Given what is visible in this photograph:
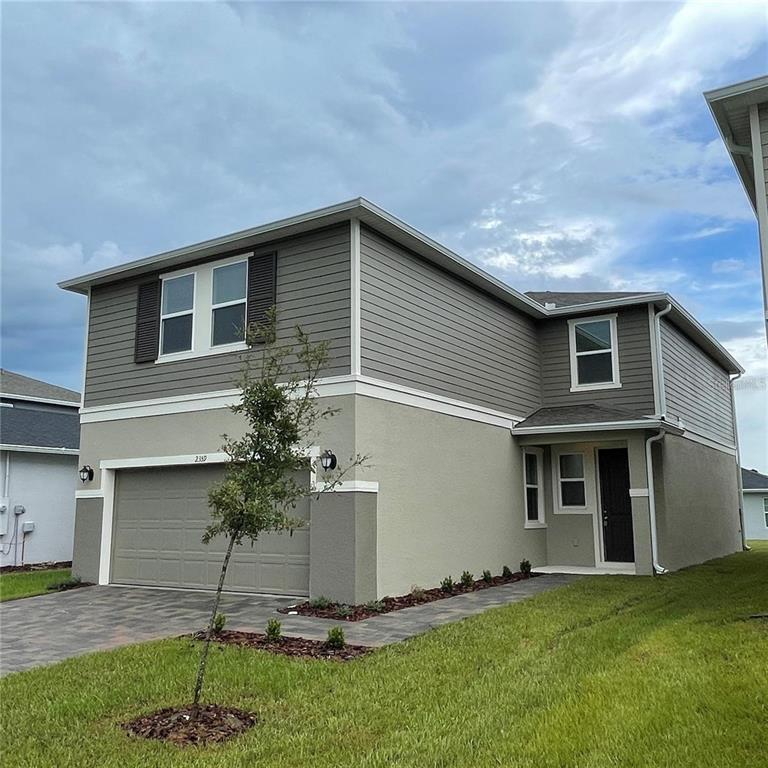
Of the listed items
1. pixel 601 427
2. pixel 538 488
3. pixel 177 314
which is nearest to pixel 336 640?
pixel 177 314

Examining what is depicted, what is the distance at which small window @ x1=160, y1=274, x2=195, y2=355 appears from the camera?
11.5 metres

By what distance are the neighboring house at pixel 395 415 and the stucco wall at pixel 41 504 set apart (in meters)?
4.36

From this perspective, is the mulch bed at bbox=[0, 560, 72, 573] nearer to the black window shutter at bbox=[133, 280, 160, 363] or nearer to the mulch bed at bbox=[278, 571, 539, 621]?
the black window shutter at bbox=[133, 280, 160, 363]

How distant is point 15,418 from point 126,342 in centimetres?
644

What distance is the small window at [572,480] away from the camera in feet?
Result: 46.1

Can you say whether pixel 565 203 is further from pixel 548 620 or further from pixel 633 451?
pixel 548 620

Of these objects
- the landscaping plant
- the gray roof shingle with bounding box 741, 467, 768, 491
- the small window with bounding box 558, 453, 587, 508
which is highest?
the gray roof shingle with bounding box 741, 467, 768, 491

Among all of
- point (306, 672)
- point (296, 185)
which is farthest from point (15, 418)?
point (306, 672)

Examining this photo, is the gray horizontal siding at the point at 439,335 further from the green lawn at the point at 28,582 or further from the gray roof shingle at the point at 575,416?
the green lawn at the point at 28,582

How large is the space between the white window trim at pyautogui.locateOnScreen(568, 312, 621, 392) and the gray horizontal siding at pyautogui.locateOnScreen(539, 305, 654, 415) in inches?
2.6

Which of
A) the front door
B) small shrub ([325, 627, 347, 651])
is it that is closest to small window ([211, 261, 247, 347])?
small shrub ([325, 627, 347, 651])

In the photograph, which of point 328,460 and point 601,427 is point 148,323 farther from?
point 601,427

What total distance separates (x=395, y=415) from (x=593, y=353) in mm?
6034

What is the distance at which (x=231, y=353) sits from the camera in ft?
35.5
